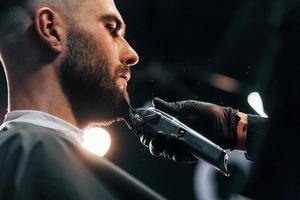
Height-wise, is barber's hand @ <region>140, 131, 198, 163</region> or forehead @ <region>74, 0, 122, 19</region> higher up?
forehead @ <region>74, 0, 122, 19</region>

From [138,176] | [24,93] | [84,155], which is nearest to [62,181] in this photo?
[84,155]

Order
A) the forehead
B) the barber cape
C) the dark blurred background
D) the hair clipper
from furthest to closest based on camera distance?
the dark blurred background → the hair clipper → the forehead → the barber cape

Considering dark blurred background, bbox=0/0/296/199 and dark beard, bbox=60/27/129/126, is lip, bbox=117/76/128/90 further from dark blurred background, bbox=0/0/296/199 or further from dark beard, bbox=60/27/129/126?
dark blurred background, bbox=0/0/296/199

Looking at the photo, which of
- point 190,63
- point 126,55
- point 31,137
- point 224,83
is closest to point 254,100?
point 224,83

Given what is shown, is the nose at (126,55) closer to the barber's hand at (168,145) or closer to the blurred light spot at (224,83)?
the barber's hand at (168,145)

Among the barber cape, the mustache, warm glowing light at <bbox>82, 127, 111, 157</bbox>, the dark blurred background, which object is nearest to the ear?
the mustache

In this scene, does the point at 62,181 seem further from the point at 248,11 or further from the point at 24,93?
the point at 248,11

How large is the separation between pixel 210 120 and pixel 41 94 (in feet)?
3.06

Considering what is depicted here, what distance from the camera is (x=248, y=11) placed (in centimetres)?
283

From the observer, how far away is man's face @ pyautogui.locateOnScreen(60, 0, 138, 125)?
1375 millimetres

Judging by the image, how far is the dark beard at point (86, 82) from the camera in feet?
4.48

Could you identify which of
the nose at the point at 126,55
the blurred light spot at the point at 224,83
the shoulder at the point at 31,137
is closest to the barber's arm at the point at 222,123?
the nose at the point at 126,55

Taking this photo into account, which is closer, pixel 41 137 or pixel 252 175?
pixel 252 175

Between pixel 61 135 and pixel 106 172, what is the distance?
0.14m
